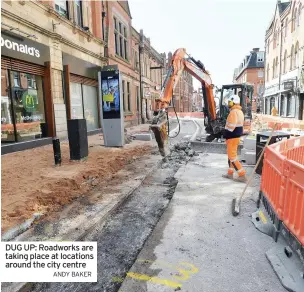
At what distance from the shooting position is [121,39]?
749 inches

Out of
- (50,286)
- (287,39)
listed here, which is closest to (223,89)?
(50,286)

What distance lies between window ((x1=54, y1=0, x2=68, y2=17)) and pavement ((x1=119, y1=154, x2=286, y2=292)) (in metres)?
10.5

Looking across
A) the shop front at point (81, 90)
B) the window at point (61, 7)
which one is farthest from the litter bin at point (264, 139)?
the window at point (61, 7)

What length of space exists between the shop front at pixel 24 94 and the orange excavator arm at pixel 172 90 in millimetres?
5007

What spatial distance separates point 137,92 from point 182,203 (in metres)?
20.0

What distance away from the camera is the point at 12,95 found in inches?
329

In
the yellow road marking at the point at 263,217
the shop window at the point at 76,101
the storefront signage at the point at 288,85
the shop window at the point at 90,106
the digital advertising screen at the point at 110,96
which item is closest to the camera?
the yellow road marking at the point at 263,217

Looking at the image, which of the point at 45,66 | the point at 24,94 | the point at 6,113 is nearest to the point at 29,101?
the point at 24,94

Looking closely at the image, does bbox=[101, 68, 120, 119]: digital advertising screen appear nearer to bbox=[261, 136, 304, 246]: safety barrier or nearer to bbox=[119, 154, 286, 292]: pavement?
bbox=[119, 154, 286, 292]: pavement

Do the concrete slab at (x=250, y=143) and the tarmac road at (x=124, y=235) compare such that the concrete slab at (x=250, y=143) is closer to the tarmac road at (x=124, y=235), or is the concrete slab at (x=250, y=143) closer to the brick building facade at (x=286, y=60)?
the tarmac road at (x=124, y=235)

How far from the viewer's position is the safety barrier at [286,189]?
8.75 feet

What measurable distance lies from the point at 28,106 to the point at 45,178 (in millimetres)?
4990

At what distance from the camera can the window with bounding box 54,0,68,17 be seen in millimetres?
10859

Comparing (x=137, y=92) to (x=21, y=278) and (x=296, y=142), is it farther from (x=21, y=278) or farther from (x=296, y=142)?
(x=21, y=278)
